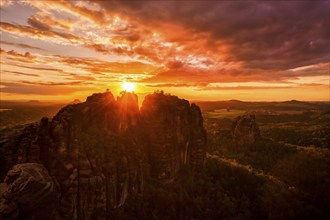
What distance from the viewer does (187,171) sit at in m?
109

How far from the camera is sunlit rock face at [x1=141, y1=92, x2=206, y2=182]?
318 feet

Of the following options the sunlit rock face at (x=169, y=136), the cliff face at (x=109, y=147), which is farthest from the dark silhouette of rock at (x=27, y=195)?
Result: the sunlit rock face at (x=169, y=136)

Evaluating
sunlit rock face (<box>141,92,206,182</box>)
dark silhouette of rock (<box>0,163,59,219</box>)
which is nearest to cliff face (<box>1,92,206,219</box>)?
sunlit rock face (<box>141,92,206,182</box>)

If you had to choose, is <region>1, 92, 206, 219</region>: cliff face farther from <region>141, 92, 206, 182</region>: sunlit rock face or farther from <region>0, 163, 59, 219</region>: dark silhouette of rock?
<region>0, 163, 59, 219</region>: dark silhouette of rock

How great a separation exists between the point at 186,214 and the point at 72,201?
1605 inches

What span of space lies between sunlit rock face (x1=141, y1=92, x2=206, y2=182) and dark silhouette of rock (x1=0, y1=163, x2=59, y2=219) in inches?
2145

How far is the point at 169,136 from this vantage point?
324ft

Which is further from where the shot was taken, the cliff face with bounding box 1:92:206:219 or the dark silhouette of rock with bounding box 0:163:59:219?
the cliff face with bounding box 1:92:206:219

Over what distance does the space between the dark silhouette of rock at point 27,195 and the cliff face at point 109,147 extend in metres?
18.1

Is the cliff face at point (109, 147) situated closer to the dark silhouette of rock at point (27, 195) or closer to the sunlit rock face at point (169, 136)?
the sunlit rock face at point (169, 136)

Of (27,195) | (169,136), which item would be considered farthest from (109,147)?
(27,195)

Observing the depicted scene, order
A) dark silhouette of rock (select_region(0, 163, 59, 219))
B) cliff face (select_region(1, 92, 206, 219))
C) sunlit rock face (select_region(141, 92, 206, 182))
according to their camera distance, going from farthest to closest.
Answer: sunlit rock face (select_region(141, 92, 206, 182)) < cliff face (select_region(1, 92, 206, 219)) < dark silhouette of rock (select_region(0, 163, 59, 219))

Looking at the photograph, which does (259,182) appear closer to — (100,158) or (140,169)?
(140,169)

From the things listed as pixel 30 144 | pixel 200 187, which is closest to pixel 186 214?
→ pixel 200 187
